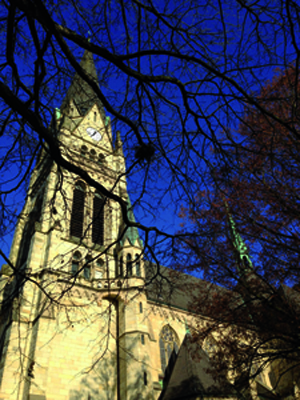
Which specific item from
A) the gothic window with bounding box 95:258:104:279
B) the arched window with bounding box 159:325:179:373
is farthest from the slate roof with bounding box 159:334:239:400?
the gothic window with bounding box 95:258:104:279

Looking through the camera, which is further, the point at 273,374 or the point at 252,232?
the point at 273,374

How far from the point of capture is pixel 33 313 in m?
14.2

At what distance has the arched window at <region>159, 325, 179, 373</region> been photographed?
16562mm

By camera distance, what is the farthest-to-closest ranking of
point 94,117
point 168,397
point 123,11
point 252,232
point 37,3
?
point 94,117 < point 168,397 < point 252,232 < point 123,11 < point 37,3

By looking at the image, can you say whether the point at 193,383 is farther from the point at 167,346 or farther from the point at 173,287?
the point at 173,287

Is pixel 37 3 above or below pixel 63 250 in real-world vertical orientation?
below

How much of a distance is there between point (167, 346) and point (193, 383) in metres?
4.07

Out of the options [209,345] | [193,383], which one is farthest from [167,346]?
[193,383]

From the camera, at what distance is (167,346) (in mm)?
17391

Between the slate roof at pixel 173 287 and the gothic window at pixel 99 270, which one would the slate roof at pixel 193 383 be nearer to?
the slate roof at pixel 173 287

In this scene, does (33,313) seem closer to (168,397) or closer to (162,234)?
(168,397)

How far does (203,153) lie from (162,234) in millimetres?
1532

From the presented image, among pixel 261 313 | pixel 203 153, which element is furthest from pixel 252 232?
pixel 203 153

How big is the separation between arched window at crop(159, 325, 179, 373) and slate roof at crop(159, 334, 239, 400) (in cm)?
93
